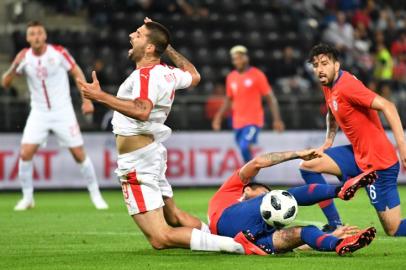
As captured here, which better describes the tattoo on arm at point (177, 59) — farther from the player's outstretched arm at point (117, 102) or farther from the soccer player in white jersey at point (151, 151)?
the player's outstretched arm at point (117, 102)

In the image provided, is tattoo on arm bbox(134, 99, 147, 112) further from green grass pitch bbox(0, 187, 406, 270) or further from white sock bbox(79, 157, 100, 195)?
white sock bbox(79, 157, 100, 195)

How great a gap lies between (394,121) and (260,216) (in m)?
1.52

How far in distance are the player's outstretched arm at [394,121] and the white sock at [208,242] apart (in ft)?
5.47

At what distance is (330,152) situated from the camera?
1028 centimetres

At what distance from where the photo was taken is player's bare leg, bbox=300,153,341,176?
10.1 m

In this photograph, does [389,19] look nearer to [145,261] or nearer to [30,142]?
[30,142]

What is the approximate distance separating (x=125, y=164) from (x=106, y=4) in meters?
15.2

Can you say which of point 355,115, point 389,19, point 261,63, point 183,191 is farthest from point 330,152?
point 389,19

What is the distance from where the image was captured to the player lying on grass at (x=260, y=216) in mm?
8086

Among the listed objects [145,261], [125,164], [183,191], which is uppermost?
[125,164]

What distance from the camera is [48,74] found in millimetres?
14094

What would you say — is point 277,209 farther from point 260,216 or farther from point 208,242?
point 208,242

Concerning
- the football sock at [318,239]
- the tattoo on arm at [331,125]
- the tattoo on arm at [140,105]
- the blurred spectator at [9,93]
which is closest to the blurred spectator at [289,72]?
the blurred spectator at [9,93]

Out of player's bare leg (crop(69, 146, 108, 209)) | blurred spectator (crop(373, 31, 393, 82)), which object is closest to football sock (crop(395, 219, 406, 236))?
player's bare leg (crop(69, 146, 108, 209))
